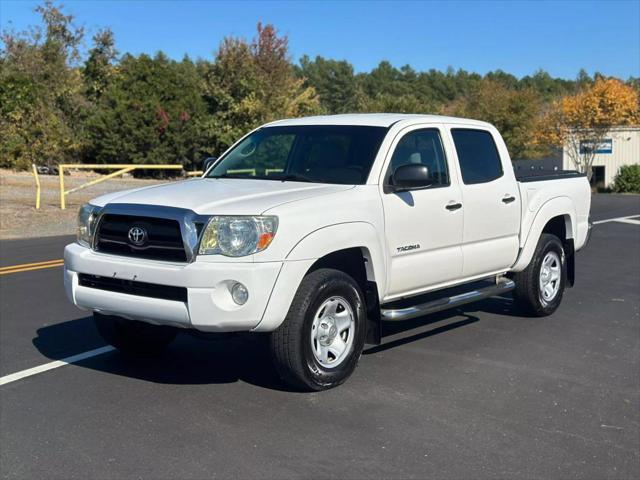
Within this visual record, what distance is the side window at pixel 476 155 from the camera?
6.83 meters

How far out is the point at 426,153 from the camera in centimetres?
652

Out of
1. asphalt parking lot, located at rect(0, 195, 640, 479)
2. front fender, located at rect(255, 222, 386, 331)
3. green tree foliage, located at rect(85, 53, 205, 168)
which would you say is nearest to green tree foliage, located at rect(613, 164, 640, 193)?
green tree foliage, located at rect(85, 53, 205, 168)

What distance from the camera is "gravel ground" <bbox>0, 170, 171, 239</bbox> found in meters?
17.1

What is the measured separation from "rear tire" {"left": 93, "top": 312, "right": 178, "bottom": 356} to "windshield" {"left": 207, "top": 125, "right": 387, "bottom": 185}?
1.45 m

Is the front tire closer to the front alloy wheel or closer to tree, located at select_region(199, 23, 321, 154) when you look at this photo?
the front alloy wheel

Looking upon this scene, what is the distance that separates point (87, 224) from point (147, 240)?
724 millimetres

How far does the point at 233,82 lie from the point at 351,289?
112ft

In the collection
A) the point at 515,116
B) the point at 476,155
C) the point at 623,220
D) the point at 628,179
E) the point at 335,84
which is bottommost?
the point at 623,220

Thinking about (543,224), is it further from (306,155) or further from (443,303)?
(306,155)

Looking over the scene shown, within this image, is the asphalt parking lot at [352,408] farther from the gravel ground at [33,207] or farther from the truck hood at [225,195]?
the gravel ground at [33,207]

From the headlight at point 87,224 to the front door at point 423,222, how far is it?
Result: 213 cm

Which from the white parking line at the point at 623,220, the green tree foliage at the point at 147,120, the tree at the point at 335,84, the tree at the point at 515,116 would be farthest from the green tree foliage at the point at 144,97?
the tree at the point at 335,84

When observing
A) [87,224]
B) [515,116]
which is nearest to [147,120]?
[515,116]

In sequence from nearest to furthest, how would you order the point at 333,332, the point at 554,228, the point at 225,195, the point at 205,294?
the point at 205,294
the point at 225,195
the point at 333,332
the point at 554,228
